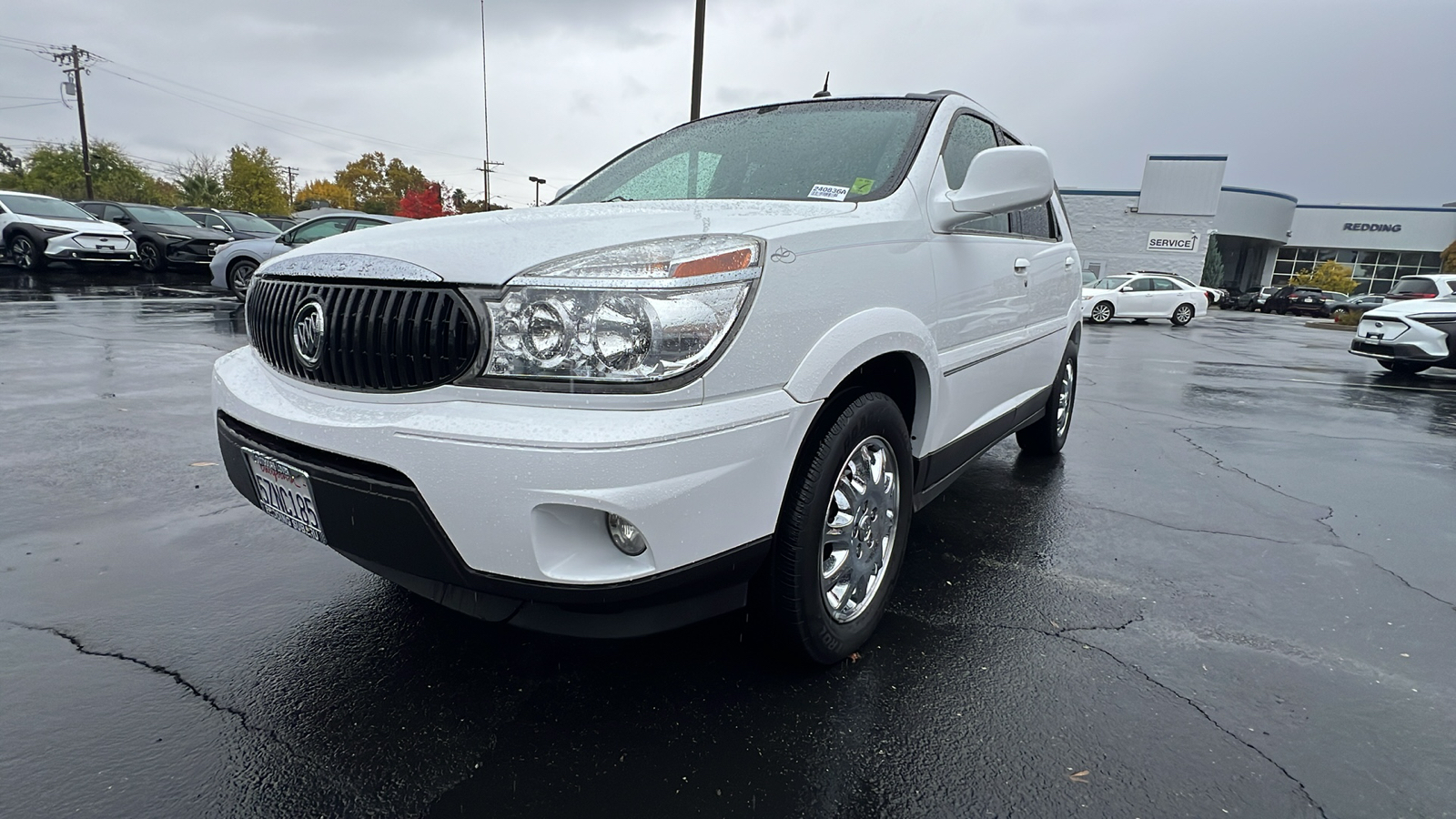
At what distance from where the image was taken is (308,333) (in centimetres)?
194

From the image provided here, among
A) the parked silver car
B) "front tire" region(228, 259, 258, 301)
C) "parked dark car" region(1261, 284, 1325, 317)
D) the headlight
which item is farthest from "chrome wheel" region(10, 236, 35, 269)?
"parked dark car" region(1261, 284, 1325, 317)

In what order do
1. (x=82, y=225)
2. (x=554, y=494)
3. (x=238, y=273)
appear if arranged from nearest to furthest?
(x=554, y=494) → (x=238, y=273) → (x=82, y=225)

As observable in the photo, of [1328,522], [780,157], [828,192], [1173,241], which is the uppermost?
[1173,241]

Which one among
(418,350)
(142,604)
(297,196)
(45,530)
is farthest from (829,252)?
(297,196)

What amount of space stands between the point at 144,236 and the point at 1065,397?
63.6 feet

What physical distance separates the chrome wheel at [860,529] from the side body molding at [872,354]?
26 centimetres

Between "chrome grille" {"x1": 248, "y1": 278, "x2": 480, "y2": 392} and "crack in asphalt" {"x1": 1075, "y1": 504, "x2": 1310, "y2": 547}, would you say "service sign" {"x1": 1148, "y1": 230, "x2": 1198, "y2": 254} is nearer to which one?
"crack in asphalt" {"x1": 1075, "y1": 504, "x2": 1310, "y2": 547}

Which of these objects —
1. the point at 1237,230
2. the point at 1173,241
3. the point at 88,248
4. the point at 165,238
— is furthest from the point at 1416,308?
the point at 1237,230

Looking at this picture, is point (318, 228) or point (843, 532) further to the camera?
point (318, 228)

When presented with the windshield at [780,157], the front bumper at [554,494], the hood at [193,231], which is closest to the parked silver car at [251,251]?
the hood at [193,231]

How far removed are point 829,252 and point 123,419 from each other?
5.00 meters

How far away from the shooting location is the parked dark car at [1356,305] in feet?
102

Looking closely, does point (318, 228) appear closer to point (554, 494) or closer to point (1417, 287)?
point (554, 494)

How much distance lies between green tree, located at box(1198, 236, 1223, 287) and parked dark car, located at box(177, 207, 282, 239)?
45.5 m
